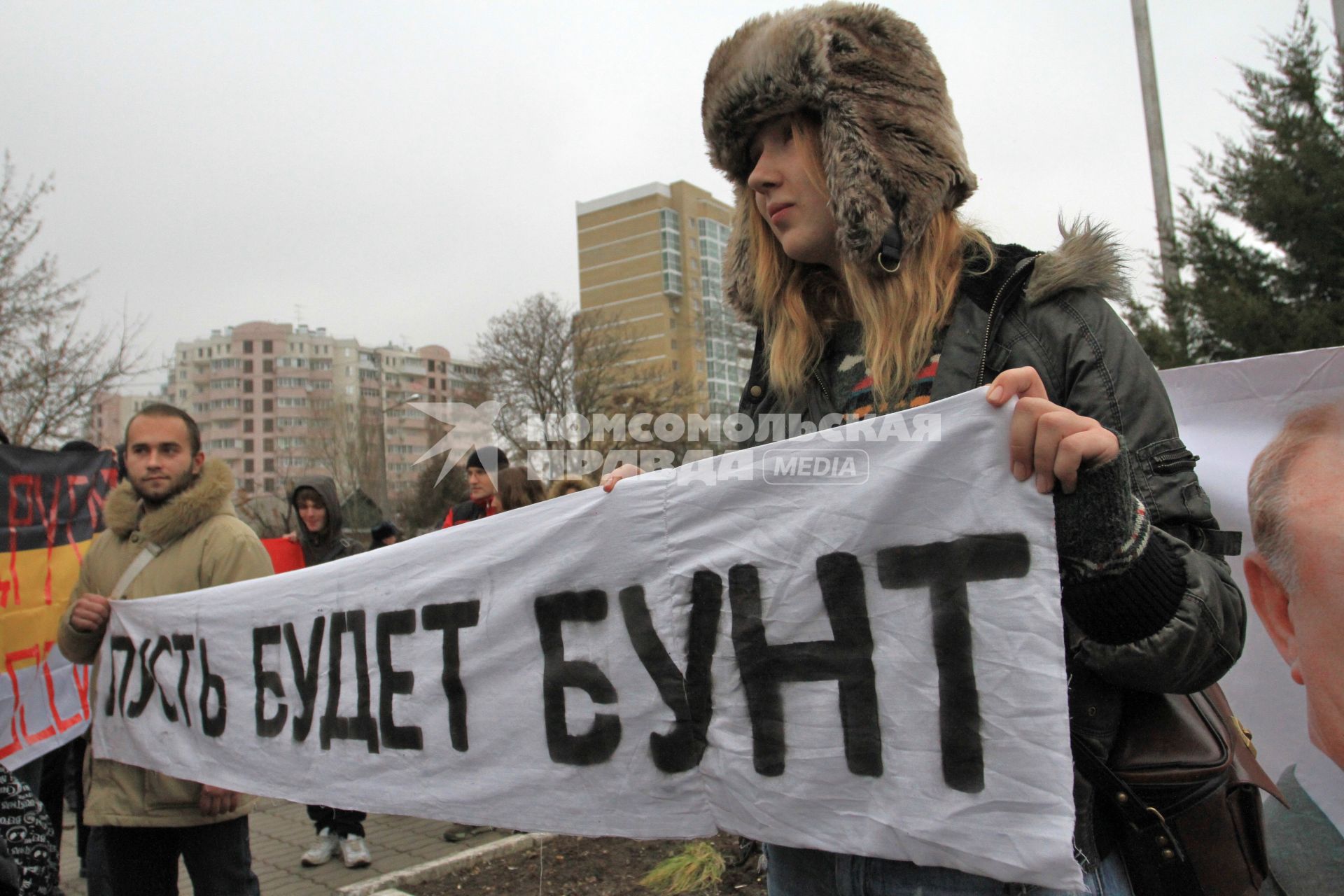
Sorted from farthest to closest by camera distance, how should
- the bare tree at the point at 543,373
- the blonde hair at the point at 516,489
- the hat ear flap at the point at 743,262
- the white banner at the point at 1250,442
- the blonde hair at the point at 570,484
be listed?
the bare tree at the point at 543,373
the blonde hair at the point at 516,489
the blonde hair at the point at 570,484
the white banner at the point at 1250,442
the hat ear flap at the point at 743,262

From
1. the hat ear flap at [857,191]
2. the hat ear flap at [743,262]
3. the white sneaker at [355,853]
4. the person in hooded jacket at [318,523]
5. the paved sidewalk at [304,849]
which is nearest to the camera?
the hat ear flap at [857,191]

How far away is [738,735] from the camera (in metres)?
1.75

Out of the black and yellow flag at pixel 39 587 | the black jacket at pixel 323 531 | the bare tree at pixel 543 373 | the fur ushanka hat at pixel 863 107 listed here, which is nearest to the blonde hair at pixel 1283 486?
the fur ushanka hat at pixel 863 107

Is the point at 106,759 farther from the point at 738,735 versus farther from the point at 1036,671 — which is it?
the point at 1036,671

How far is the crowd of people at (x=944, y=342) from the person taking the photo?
4.05 feet

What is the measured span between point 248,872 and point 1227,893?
116 inches

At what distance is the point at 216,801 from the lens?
295 cm

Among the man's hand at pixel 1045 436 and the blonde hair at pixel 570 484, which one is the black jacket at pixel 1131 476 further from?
the blonde hair at pixel 570 484

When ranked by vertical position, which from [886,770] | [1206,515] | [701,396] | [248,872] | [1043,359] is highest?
[701,396]

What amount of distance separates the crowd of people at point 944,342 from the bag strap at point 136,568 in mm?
2179

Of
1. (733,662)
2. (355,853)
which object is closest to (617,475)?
(733,662)

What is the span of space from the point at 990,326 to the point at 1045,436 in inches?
8.9

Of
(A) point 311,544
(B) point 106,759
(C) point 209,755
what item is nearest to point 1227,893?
(C) point 209,755

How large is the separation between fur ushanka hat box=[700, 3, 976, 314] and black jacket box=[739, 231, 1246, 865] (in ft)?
0.59
